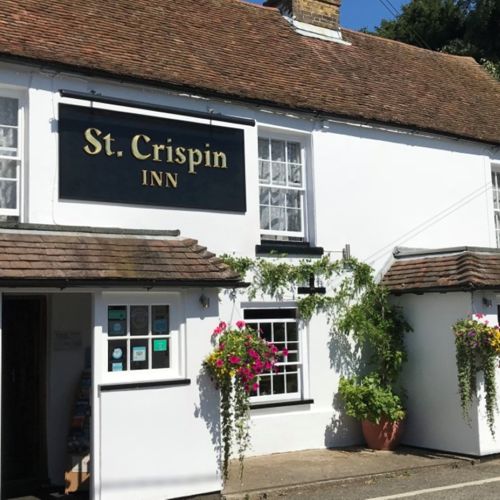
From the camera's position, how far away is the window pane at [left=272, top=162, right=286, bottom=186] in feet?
37.3

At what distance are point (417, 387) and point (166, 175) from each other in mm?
5182

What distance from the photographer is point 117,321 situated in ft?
26.2

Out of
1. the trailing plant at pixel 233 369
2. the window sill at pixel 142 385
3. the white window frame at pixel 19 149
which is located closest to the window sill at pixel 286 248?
the trailing plant at pixel 233 369

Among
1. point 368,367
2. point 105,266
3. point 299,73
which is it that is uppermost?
point 299,73

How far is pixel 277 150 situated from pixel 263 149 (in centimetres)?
29

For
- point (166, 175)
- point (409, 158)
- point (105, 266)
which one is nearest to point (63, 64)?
point (166, 175)

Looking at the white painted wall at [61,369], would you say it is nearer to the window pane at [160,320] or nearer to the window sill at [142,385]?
the window pane at [160,320]

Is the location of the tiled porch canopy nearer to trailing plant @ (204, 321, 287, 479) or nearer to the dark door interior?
trailing plant @ (204, 321, 287, 479)

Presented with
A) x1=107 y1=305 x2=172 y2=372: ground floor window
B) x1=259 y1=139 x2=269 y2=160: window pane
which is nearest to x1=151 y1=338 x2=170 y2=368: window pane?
x1=107 y1=305 x2=172 y2=372: ground floor window

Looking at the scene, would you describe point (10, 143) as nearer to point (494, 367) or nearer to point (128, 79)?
point (128, 79)

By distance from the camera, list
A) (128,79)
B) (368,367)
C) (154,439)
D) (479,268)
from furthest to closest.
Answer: (368,367), (479,268), (128,79), (154,439)

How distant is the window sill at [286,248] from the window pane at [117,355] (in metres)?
3.29

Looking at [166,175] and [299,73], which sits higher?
[299,73]

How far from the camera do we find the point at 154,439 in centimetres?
783
